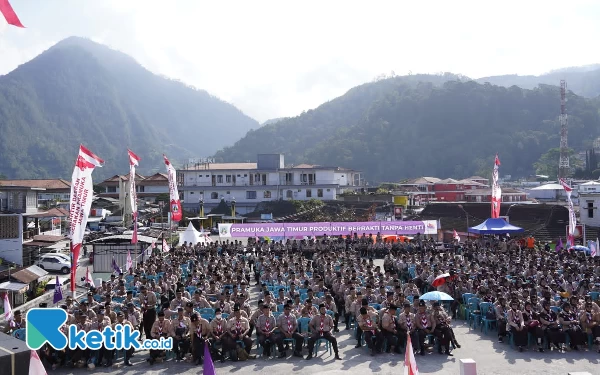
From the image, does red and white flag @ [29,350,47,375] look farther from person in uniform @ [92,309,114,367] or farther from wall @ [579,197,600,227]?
wall @ [579,197,600,227]

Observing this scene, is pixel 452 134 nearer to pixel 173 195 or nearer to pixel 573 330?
pixel 173 195

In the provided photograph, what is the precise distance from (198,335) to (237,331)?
32.2 inches

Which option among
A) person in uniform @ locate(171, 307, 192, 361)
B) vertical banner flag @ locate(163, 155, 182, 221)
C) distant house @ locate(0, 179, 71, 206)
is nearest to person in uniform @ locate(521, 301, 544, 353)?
person in uniform @ locate(171, 307, 192, 361)

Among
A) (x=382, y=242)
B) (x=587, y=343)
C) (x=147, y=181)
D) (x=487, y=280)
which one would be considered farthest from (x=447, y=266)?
(x=147, y=181)

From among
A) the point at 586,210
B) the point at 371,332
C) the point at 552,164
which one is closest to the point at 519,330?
the point at 371,332

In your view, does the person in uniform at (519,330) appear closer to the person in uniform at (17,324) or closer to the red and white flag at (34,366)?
the red and white flag at (34,366)

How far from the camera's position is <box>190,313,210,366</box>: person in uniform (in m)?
11.1

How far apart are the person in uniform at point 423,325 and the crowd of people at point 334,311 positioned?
0.08ft

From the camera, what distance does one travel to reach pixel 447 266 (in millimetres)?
18578

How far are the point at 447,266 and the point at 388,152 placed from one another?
107154 mm

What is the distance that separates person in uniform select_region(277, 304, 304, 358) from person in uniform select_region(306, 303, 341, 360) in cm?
23

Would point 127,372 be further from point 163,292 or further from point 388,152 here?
point 388,152

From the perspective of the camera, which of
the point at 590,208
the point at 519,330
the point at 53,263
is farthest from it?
the point at 590,208

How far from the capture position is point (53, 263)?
90.1 ft
